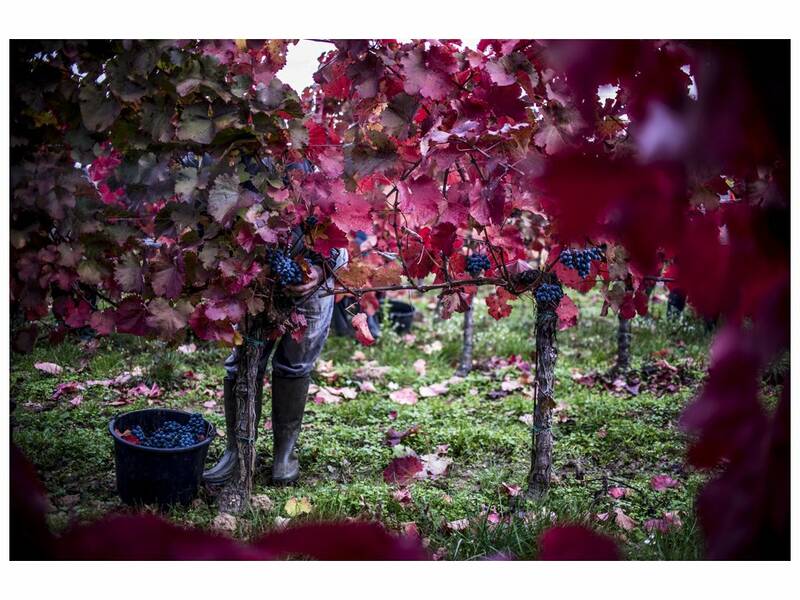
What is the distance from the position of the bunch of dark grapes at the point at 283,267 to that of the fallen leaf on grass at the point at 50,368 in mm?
1926

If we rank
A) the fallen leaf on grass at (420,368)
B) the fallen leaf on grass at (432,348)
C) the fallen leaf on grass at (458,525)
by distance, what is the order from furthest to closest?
1. the fallen leaf on grass at (432,348)
2. the fallen leaf on grass at (420,368)
3. the fallen leaf on grass at (458,525)

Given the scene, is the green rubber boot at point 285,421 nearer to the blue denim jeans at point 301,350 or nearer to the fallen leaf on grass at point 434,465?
the blue denim jeans at point 301,350

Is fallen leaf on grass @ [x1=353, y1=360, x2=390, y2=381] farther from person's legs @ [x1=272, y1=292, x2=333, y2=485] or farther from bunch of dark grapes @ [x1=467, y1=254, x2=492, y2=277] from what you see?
bunch of dark grapes @ [x1=467, y1=254, x2=492, y2=277]

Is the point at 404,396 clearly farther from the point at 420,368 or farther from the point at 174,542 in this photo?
the point at 174,542

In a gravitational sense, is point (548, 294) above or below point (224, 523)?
above

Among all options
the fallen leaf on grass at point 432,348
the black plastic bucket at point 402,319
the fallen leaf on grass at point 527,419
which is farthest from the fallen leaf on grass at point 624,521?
the black plastic bucket at point 402,319

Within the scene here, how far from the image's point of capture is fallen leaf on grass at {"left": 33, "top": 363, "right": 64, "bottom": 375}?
3.20 m

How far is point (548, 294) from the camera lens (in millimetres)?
2129

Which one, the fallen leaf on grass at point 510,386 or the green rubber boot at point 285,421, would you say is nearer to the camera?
the green rubber boot at point 285,421

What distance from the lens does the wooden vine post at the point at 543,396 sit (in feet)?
7.15

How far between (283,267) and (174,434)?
0.79 meters

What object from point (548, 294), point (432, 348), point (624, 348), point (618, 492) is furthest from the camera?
point (432, 348)

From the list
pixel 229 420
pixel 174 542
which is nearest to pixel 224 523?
pixel 229 420

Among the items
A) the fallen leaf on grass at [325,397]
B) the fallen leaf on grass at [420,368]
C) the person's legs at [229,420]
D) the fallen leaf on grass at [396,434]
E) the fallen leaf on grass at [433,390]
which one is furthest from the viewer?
the fallen leaf on grass at [420,368]
